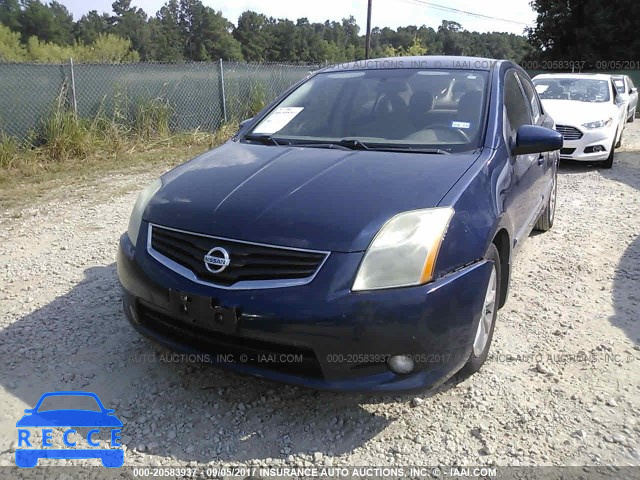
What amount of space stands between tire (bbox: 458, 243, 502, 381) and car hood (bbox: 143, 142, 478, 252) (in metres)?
0.48

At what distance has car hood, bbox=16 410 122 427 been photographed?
2490mm

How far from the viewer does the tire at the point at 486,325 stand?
263cm

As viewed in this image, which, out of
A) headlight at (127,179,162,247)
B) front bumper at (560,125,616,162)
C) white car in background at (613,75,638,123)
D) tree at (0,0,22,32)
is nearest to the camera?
headlight at (127,179,162,247)

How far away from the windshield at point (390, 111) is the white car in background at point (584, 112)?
441 centimetres

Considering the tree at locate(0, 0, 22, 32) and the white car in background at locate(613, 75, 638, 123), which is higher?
the tree at locate(0, 0, 22, 32)

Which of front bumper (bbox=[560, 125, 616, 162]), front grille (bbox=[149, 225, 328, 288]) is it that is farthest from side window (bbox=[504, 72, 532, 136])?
front bumper (bbox=[560, 125, 616, 162])

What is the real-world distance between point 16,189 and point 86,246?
2.94m

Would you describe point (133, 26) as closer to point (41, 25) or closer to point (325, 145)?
point (41, 25)

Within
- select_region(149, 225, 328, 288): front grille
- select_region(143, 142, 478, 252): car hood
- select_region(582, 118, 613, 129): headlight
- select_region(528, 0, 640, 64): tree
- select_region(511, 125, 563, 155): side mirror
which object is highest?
select_region(528, 0, 640, 64): tree

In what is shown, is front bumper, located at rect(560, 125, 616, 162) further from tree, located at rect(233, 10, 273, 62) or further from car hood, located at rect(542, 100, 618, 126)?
tree, located at rect(233, 10, 273, 62)

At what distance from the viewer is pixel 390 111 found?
3.41m

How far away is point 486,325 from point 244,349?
1.28 m

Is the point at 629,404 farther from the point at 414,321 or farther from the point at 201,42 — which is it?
the point at 201,42

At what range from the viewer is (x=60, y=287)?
3971mm
